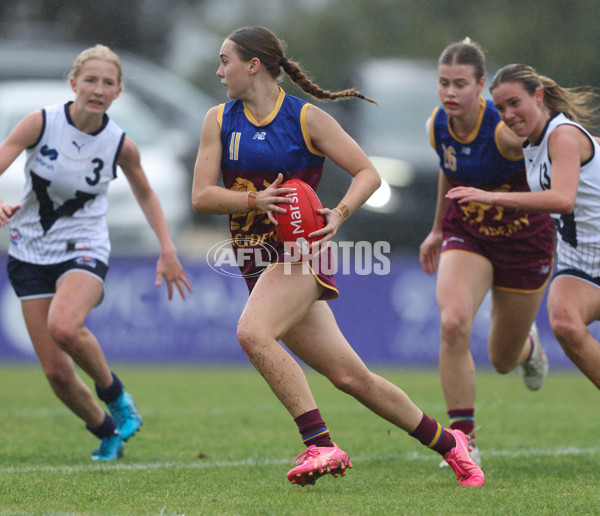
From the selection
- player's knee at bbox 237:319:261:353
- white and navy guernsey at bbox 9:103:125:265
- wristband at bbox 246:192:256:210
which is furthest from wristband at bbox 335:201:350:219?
white and navy guernsey at bbox 9:103:125:265

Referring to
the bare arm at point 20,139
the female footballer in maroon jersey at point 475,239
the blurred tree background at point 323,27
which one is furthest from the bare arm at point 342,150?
the blurred tree background at point 323,27

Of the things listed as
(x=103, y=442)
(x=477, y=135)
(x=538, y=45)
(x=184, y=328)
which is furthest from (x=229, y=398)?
(x=538, y=45)

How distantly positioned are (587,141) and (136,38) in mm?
10590

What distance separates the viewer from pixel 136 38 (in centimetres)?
1461

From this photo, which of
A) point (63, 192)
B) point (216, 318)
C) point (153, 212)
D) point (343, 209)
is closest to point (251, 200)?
point (343, 209)

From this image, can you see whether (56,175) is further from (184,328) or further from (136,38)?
(136,38)

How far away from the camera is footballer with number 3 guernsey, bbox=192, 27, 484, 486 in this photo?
4312 millimetres

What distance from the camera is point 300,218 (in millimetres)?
4277

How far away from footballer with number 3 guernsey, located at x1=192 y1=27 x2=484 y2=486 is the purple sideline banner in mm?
5872

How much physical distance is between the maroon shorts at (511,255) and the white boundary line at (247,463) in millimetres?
911

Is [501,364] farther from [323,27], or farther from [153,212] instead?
[323,27]

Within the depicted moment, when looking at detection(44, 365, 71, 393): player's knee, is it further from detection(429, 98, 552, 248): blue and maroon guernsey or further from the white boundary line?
detection(429, 98, 552, 248): blue and maroon guernsey

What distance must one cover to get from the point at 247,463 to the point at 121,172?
23.6 feet

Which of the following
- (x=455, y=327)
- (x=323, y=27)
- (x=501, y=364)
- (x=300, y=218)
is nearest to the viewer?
(x=300, y=218)
